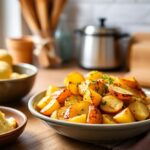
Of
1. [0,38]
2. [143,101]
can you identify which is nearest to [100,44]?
[0,38]

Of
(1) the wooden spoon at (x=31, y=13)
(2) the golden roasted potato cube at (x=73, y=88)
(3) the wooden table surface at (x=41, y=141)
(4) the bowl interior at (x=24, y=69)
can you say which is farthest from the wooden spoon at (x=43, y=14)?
(2) the golden roasted potato cube at (x=73, y=88)

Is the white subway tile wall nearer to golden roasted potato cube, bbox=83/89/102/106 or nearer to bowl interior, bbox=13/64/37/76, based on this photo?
bowl interior, bbox=13/64/37/76

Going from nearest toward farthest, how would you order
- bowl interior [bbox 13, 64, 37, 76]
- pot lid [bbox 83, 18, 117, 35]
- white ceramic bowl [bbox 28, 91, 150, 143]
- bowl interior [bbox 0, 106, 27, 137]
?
white ceramic bowl [bbox 28, 91, 150, 143] < bowl interior [bbox 0, 106, 27, 137] < bowl interior [bbox 13, 64, 37, 76] < pot lid [bbox 83, 18, 117, 35]

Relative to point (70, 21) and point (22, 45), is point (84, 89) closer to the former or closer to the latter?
point (22, 45)

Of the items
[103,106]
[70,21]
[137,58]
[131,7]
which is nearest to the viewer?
[103,106]

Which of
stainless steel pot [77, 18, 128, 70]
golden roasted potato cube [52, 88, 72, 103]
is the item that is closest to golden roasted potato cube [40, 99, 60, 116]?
golden roasted potato cube [52, 88, 72, 103]

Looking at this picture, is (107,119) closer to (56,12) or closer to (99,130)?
(99,130)

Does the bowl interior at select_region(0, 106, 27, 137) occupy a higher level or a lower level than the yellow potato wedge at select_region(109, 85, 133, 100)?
lower

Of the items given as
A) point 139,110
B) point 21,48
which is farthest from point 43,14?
point 139,110
